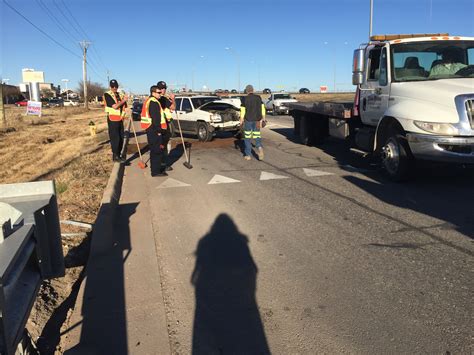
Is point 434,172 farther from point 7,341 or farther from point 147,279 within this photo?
point 7,341

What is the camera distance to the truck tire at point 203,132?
1543 cm

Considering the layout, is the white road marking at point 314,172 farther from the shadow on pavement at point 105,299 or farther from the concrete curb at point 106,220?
the shadow on pavement at point 105,299

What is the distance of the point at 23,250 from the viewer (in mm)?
2123

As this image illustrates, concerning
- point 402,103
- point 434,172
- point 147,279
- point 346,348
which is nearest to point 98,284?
point 147,279

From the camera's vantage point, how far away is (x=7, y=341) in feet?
5.73

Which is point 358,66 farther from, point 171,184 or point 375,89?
point 171,184

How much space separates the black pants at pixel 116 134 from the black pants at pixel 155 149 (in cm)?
170

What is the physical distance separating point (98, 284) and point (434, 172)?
24.3 feet

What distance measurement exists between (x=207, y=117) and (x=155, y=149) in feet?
19.7

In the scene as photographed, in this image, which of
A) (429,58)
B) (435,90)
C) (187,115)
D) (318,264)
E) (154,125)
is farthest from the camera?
(187,115)

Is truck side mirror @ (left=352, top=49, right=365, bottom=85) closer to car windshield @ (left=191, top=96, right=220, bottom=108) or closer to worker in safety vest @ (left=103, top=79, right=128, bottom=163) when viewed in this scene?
worker in safety vest @ (left=103, top=79, right=128, bottom=163)

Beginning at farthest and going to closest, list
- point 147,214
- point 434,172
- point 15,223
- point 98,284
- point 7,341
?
point 434,172
point 147,214
point 98,284
point 15,223
point 7,341

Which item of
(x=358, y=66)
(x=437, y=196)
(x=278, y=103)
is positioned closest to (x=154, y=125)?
(x=358, y=66)

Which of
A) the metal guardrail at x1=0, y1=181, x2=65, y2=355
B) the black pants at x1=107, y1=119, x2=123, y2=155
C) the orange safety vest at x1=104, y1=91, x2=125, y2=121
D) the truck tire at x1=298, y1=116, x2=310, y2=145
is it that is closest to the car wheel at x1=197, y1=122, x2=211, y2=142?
the truck tire at x1=298, y1=116, x2=310, y2=145
